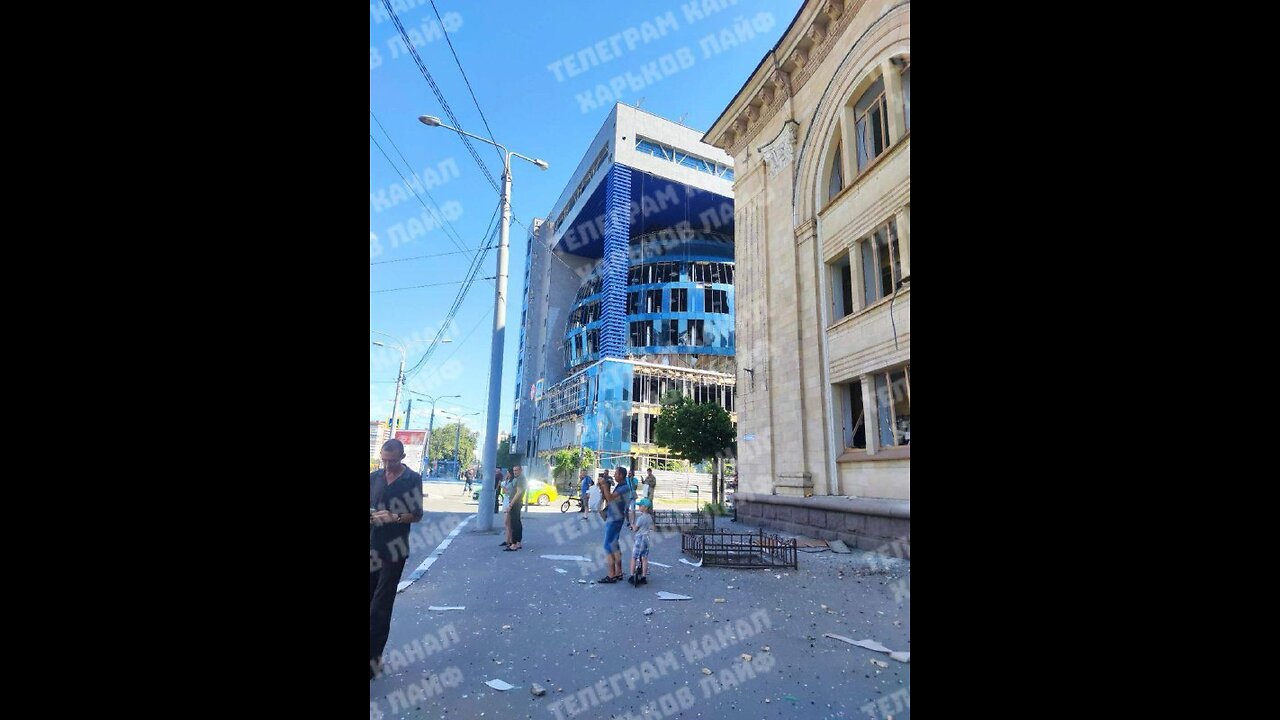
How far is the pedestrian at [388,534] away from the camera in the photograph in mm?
4148

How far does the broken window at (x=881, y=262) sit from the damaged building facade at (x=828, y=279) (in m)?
0.04

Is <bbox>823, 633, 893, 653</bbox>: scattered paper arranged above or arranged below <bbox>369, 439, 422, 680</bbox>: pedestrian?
below

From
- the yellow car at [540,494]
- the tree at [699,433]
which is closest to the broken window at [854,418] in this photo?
the tree at [699,433]

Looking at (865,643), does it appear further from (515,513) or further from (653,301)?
(653,301)

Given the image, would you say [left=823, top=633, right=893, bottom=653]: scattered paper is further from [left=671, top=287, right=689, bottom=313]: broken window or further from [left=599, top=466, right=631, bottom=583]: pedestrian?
[left=671, top=287, right=689, bottom=313]: broken window

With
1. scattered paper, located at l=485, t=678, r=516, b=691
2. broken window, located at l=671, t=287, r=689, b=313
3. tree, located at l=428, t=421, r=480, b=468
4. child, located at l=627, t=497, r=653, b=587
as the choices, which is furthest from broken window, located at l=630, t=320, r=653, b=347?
scattered paper, located at l=485, t=678, r=516, b=691

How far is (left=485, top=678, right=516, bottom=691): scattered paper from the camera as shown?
3967 millimetres

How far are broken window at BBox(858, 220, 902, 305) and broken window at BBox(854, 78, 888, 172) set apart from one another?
172 centimetres

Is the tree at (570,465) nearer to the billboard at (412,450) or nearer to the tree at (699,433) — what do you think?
the tree at (699,433)

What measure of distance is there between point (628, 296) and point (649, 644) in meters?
46.7
